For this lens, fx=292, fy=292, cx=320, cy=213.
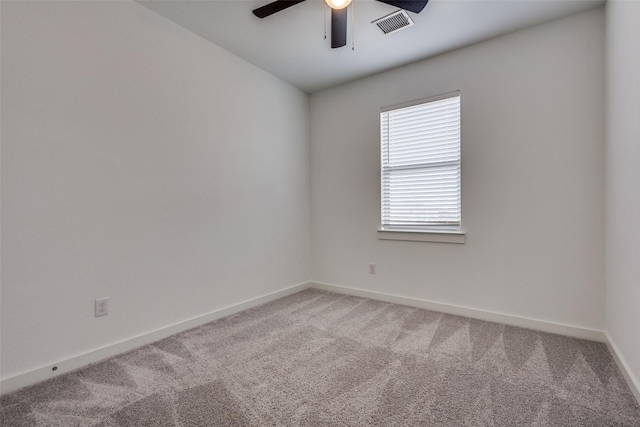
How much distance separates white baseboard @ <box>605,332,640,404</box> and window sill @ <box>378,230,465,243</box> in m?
1.22

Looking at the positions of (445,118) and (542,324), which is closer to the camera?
(542,324)

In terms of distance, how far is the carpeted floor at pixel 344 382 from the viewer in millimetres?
1453

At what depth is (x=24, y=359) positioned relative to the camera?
5.66ft

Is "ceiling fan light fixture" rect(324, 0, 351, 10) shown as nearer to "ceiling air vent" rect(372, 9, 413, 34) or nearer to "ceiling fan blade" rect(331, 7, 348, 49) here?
"ceiling fan blade" rect(331, 7, 348, 49)

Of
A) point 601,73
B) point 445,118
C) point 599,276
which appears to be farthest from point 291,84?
point 599,276

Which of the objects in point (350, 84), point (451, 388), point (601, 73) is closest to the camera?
point (451, 388)

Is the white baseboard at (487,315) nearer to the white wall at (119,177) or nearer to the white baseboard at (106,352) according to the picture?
the white wall at (119,177)

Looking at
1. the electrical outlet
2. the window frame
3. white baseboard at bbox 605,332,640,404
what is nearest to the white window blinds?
the window frame

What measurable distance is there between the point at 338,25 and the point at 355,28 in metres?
0.57

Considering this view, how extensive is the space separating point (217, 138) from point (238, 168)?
0.36m

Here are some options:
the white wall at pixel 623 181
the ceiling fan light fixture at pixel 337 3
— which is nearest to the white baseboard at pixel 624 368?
the white wall at pixel 623 181

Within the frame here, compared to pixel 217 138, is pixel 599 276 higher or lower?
lower

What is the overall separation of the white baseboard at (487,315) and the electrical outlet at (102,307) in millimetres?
2366

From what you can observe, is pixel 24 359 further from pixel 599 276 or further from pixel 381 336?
pixel 599 276
